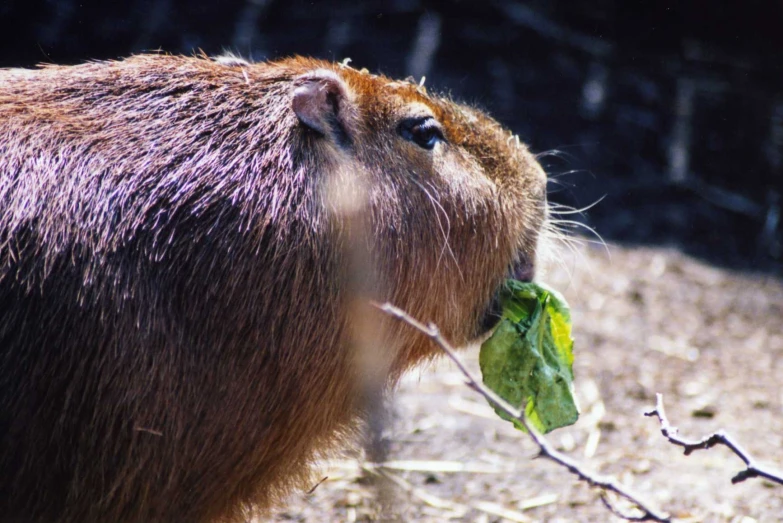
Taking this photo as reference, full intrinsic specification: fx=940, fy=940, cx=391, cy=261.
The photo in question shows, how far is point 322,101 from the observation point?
2.88 m

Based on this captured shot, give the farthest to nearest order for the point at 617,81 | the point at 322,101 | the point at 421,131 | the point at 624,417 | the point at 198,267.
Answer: the point at 617,81 → the point at 624,417 → the point at 421,131 → the point at 322,101 → the point at 198,267

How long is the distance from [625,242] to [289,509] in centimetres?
357

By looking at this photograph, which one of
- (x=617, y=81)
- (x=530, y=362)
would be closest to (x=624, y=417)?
(x=530, y=362)

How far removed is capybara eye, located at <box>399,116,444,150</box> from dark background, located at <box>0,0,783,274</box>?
132 inches

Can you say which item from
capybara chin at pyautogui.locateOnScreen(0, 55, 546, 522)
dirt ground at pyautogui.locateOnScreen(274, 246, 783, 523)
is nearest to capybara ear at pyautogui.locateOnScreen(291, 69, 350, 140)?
capybara chin at pyautogui.locateOnScreen(0, 55, 546, 522)

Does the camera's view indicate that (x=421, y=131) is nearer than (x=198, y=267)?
No

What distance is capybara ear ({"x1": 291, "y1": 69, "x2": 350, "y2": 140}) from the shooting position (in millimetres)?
2844

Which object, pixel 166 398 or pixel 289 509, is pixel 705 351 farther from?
pixel 166 398

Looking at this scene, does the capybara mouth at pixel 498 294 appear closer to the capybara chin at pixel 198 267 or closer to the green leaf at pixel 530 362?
the green leaf at pixel 530 362

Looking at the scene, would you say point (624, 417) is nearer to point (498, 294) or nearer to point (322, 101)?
point (498, 294)

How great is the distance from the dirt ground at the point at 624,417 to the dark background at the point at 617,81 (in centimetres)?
62

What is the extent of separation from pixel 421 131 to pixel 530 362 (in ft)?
2.80

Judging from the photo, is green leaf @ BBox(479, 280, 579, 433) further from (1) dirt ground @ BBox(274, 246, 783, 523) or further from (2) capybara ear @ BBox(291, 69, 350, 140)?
(2) capybara ear @ BBox(291, 69, 350, 140)

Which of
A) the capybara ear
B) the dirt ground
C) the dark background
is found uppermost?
the dark background
